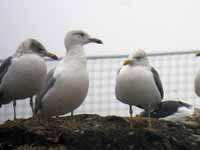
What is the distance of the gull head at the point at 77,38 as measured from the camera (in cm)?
358

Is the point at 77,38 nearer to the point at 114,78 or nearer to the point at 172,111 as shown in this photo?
the point at 114,78

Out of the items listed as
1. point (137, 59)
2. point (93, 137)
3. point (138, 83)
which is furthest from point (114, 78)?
point (93, 137)

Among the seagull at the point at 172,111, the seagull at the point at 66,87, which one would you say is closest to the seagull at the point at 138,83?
the seagull at the point at 66,87

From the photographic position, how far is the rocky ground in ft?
9.01

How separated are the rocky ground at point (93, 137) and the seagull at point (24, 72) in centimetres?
59

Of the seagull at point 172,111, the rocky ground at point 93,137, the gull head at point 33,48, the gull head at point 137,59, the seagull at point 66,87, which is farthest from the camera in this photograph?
the seagull at point 172,111

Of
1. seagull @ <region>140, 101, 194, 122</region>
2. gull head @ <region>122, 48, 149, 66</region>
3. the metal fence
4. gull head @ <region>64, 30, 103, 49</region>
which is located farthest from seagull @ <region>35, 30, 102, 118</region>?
seagull @ <region>140, 101, 194, 122</region>

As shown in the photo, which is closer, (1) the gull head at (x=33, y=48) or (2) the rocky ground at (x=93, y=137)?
(2) the rocky ground at (x=93, y=137)

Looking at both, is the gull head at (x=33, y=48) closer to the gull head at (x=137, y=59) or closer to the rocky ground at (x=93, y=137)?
the gull head at (x=137, y=59)

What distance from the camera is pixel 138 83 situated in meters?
3.37

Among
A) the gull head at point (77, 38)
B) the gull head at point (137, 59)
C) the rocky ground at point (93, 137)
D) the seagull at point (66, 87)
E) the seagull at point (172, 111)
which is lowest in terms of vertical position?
the seagull at point (172, 111)

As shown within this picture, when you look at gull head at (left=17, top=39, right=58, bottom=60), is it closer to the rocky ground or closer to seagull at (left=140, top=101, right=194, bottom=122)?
the rocky ground

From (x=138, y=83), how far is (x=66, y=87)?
437 mm

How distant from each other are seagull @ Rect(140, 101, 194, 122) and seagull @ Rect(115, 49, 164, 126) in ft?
1.84
